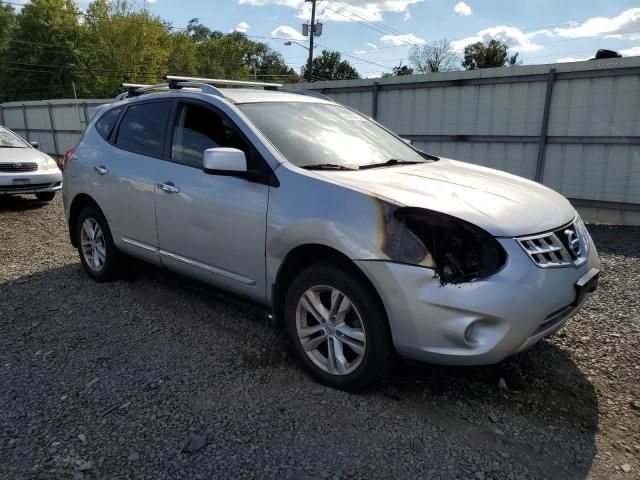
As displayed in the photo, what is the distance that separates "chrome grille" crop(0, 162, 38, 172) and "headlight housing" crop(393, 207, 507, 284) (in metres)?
8.70

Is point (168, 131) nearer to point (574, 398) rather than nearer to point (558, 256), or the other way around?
point (558, 256)

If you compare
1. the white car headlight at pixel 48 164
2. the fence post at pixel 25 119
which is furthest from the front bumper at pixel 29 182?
the fence post at pixel 25 119

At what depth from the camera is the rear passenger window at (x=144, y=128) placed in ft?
13.8

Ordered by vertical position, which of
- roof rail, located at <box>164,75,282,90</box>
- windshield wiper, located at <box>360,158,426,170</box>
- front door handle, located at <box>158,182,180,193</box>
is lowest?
front door handle, located at <box>158,182,180,193</box>

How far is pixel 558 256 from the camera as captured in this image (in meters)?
2.75

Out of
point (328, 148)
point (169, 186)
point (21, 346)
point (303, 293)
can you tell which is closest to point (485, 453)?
point (303, 293)

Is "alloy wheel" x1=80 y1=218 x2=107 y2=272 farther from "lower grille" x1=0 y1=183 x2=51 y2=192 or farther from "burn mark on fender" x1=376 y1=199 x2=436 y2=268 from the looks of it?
"lower grille" x1=0 y1=183 x2=51 y2=192

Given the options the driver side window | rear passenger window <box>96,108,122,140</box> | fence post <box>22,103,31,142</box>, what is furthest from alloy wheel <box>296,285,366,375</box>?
fence post <box>22,103,31,142</box>

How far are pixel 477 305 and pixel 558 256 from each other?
620 millimetres

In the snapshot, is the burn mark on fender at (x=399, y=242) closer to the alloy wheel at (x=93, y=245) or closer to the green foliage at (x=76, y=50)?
the alloy wheel at (x=93, y=245)

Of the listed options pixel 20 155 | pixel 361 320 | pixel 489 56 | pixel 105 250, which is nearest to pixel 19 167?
pixel 20 155

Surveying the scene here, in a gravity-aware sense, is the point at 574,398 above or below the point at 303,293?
below

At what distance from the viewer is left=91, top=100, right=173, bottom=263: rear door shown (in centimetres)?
A: 417

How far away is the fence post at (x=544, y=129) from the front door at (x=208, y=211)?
665 centimetres
